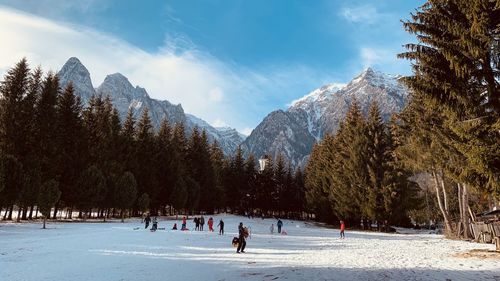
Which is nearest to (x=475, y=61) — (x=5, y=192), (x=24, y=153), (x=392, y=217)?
(x=392, y=217)

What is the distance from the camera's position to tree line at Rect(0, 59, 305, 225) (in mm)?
35656

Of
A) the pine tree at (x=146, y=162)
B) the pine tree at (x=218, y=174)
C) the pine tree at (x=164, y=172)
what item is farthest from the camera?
the pine tree at (x=218, y=174)

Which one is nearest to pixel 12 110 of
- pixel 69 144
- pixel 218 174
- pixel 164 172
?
pixel 69 144

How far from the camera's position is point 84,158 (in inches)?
1780

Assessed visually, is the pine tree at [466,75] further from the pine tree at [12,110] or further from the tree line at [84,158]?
the pine tree at [12,110]

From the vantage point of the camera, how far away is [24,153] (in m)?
37.2

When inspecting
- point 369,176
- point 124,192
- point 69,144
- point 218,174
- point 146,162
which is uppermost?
point 218,174

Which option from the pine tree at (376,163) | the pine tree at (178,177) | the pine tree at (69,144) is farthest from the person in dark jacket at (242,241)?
the pine tree at (178,177)

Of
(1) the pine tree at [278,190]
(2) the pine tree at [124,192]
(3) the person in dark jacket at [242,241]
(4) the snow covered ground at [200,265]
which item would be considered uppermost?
(1) the pine tree at [278,190]

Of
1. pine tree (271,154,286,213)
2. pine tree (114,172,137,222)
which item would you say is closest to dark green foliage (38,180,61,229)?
pine tree (114,172,137,222)

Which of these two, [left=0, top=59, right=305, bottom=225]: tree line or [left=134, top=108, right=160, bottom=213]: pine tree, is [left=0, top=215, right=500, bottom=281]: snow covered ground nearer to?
[left=0, top=59, right=305, bottom=225]: tree line

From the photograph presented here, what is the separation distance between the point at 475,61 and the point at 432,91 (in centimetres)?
179

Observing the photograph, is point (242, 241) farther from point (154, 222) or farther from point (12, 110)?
point (12, 110)

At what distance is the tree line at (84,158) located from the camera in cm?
3566
